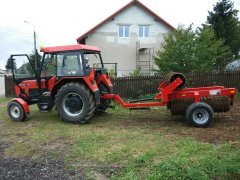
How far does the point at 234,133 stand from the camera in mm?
6605

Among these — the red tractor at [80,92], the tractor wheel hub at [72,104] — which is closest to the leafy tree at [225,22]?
the red tractor at [80,92]

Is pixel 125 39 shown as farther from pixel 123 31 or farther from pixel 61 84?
pixel 61 84

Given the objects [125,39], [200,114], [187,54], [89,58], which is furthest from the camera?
[125,39]

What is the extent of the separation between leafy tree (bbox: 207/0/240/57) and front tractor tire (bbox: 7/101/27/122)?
75.8 ft

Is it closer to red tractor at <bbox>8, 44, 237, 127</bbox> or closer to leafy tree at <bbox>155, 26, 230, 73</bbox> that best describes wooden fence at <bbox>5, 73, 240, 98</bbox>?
leafy tree at <bbox>155, 26, 230, 73</bbox>

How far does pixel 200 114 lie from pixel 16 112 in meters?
5.42

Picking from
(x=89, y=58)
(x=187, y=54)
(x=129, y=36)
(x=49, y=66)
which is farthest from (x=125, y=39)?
(x=49, y=66)

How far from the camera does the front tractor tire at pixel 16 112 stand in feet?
28.3

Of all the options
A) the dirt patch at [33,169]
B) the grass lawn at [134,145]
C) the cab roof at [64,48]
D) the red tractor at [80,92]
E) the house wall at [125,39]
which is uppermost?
the house wall at [125,39]

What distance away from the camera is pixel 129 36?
90.1 ft

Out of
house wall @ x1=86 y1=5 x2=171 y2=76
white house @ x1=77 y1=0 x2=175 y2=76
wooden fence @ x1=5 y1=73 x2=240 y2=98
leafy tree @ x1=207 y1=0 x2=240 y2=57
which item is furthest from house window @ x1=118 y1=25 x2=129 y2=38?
wooden fence @ x1=5 y1=73 x2=240 y2=98

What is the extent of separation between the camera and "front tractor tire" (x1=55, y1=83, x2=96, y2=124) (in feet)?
26.1

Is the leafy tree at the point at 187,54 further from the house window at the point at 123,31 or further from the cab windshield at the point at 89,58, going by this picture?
the house window at the point at 123,31

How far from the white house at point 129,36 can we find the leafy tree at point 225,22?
4495 mm
